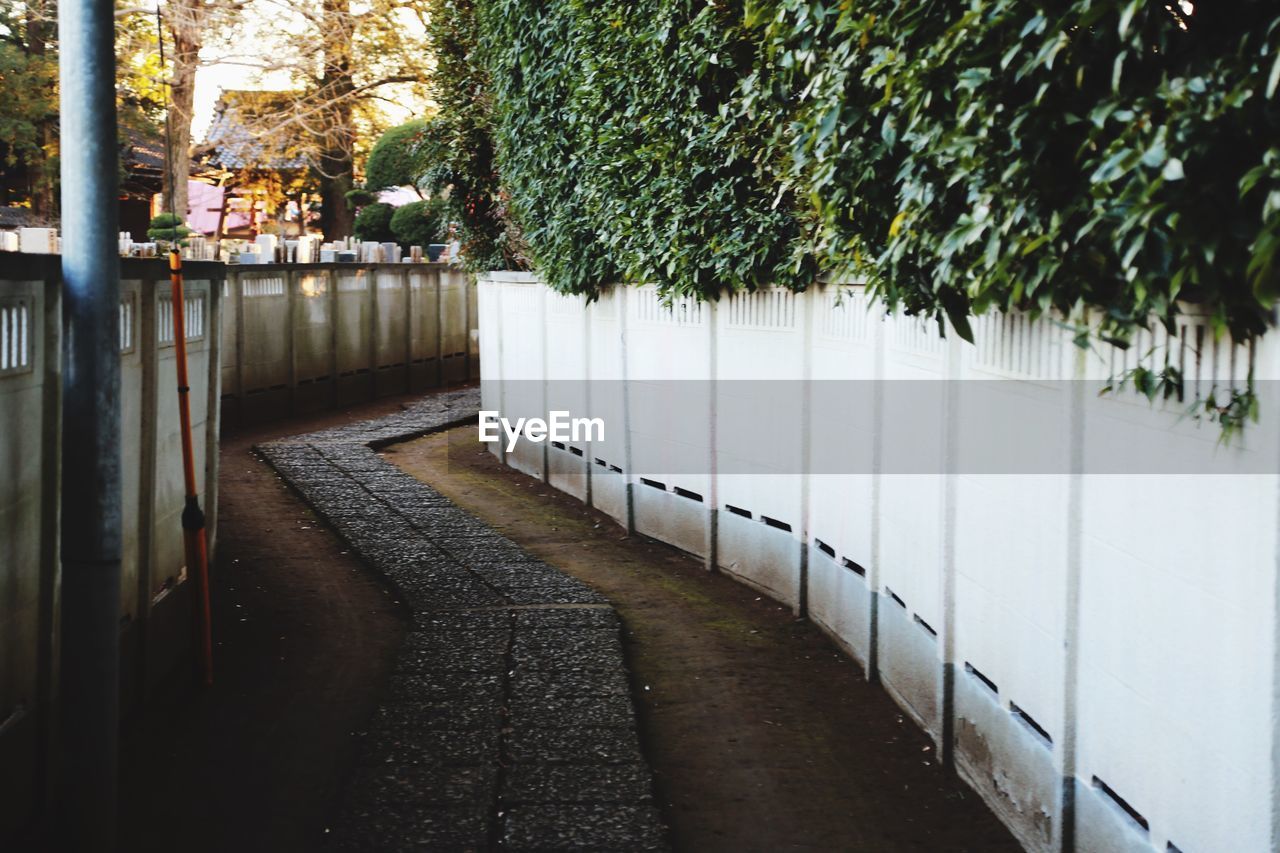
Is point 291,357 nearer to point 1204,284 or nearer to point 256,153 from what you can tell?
point 256,153

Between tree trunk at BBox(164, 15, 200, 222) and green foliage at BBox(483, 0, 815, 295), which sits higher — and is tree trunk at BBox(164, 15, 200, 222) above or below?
above

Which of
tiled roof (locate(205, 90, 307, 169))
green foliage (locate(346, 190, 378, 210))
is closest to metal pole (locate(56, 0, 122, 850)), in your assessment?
tiled roof (locate(205, 90, 307, 169))

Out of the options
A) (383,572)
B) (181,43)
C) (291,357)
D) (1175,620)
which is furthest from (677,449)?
(181,43)

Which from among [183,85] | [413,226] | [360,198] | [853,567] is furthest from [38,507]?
[360,198]

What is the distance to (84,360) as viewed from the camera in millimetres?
4684

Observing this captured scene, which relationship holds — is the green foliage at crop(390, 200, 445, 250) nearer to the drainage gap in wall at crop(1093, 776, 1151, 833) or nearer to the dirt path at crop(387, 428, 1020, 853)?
the dirt path at crop(387, 428, 1020, 853)

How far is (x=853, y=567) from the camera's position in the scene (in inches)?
313

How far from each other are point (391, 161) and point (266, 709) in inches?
1033

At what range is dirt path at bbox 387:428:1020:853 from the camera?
5547 millimetres

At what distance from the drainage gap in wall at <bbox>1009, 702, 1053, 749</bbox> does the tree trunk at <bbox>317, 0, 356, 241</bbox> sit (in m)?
25.6

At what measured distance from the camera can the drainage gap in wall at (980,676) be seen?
5621mm

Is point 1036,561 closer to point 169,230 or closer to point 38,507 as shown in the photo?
point 38,507

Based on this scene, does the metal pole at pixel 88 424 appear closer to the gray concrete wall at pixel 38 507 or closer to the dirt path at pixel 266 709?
the gray concrete wall at pixel 38 507

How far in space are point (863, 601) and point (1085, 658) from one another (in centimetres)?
297
